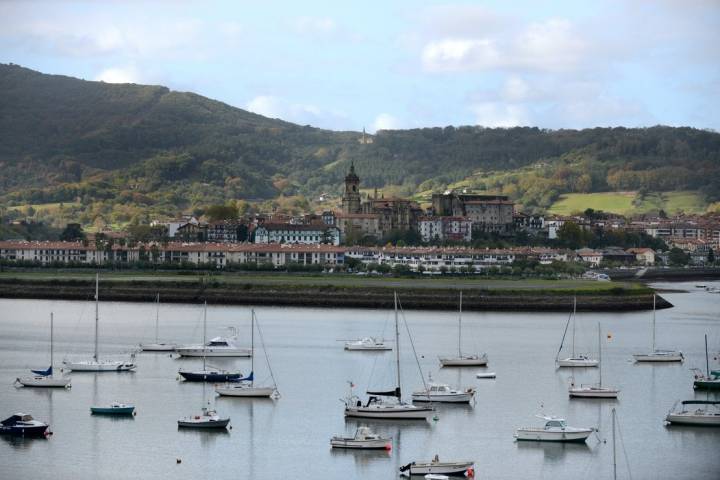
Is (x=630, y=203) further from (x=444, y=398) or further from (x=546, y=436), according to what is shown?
(x=546, y=436)

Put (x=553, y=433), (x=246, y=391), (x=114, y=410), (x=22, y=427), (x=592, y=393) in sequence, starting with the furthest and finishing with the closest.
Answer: (x=592, y=393) < (x=246, y=391) < (x=114, y=410) < (x=553, y=433) < (x=22, y=427)

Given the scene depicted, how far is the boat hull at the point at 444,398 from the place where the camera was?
3659 centimetres

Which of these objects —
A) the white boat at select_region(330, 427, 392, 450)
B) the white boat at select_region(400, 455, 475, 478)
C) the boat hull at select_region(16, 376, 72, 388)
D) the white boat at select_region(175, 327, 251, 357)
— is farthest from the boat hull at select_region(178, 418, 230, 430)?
the white boat at select_region(175, 327, 251, 357)

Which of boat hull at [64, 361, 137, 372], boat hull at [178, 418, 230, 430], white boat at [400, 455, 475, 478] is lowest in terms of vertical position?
white boat at [400, 455, 475, 478]

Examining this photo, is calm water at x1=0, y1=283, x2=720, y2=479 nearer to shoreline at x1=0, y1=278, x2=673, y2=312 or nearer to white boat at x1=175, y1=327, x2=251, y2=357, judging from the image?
white boat at x1=175, y1=327, x2=251, y2=357

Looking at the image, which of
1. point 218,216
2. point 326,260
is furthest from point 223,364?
point 218,216

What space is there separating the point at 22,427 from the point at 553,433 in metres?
11.3

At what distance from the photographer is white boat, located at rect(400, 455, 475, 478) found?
28.3 m

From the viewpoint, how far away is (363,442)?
30.9 metres

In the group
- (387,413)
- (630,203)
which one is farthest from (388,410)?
(630,203)

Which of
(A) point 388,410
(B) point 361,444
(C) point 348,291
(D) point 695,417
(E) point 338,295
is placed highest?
(C) point 348,291

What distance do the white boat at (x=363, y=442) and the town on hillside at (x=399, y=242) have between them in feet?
170

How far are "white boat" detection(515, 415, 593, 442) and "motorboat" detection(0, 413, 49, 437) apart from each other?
33.3ft

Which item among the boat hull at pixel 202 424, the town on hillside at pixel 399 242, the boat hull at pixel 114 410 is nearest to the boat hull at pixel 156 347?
the boat hull at pixel 114 410
